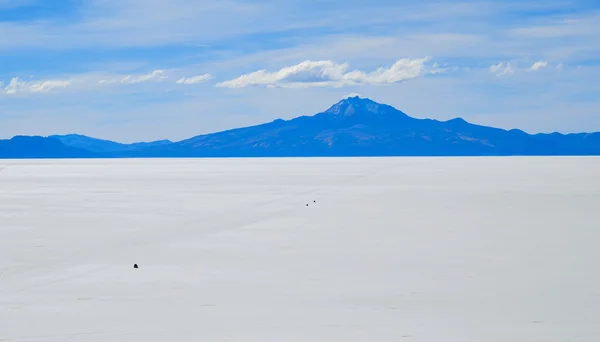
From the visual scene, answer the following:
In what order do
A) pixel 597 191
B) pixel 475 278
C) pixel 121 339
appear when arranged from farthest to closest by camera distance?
pixel 597 191, pixel 475 278, pixel 121 339

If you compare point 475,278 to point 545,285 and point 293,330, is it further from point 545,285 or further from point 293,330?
point 293,330

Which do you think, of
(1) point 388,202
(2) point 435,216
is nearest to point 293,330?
(2) point 435,216

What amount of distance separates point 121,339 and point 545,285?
643 cm

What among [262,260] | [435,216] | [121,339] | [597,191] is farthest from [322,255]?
[597,191]

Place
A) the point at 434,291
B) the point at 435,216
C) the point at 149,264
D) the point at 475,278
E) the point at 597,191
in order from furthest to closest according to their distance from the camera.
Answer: the point at 597,191, the point at 435,216, the point at 149,264, the point at 475,278, the point at 434,291

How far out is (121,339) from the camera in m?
8.60

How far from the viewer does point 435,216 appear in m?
23.8

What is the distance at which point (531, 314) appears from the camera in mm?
9703

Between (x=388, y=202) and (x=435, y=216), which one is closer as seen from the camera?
(x=435, y=216)

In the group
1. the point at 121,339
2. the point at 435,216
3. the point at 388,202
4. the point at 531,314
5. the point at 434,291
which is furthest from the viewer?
the point at 388,202

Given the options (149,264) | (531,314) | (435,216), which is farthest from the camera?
(435,216)

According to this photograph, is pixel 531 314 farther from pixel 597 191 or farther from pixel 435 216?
pixel 597 191

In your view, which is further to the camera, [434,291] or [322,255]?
[322,255]

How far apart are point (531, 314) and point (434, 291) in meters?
1.88
